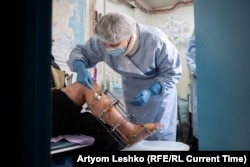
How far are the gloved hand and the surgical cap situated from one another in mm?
316

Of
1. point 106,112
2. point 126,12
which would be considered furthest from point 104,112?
point 126,12

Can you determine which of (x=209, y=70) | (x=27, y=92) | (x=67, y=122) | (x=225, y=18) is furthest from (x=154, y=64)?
(x=27, y=92)

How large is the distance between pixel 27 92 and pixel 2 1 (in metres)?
0.15

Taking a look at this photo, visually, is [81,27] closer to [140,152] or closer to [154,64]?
[154,64]

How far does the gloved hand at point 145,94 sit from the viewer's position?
52.2 inches

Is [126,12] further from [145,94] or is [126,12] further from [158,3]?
[145,94]

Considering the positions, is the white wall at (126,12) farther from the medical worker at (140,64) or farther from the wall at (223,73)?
the wall at (223,73)

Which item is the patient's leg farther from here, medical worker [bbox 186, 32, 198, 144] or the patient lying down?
medical worker [bbox 186, 32, 198, 144]

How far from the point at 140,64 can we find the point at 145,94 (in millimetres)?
175

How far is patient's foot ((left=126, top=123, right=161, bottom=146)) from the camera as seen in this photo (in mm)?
1278

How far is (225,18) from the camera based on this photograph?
42.5 inches

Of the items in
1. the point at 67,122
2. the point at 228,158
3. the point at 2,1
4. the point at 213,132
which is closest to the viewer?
the point at 2,1

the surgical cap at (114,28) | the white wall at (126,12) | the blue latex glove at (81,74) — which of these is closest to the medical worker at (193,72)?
the white wall at (126,12)

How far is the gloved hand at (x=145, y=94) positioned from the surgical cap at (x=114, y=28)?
316 millimetres
